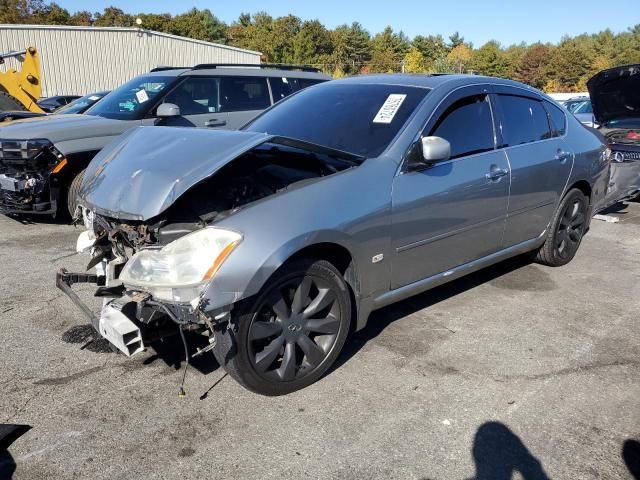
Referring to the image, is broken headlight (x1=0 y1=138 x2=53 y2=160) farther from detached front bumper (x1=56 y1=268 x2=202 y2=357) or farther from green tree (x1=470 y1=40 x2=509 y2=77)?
green tree (x1=470 y1=40 x2=509 y2=77)

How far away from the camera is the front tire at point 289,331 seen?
2844 millimetres

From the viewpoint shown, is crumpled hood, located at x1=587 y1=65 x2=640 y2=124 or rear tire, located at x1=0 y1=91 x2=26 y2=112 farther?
rear tire, located at x1=0 y1=91 x2=26 y2=112

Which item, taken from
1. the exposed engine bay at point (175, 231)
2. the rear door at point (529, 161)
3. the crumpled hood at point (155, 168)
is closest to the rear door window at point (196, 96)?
the crumpled hood at point (155, 168)

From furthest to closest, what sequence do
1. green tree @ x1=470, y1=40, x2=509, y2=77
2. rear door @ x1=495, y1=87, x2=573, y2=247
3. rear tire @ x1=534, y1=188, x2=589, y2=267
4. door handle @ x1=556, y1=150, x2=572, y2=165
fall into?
green tree @ x1=470, y1=40, x2=509, y2=77 < rear tire @ x1=534, y1=188, x2=589, y2=267 < door handle @ x1=556, y1=150, x2=572, y2=165 < rear door @ x1=495, y1=87, x2=573, y2=247

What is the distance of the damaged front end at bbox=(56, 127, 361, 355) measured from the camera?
8.92 ft

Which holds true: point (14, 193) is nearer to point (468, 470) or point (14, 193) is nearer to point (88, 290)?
point (88, 290)

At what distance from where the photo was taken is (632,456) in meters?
2.67

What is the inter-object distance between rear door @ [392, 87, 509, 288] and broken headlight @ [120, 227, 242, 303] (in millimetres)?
1192

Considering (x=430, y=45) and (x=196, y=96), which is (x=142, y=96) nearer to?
(x=196, y=96)

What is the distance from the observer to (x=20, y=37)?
30266mm

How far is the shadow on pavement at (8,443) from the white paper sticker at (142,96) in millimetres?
5385

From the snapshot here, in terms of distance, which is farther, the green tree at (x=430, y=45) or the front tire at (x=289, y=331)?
the green tree at (x=430, y=45)

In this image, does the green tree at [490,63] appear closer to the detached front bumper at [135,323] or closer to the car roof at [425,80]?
the car roof at [425,80]

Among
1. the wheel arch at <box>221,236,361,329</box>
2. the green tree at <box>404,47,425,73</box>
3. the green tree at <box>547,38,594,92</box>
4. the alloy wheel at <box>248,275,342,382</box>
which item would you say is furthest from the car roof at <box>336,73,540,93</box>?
the green tree at <box>547,38,594,92</box>
